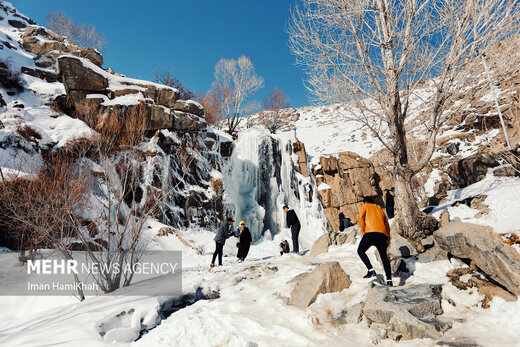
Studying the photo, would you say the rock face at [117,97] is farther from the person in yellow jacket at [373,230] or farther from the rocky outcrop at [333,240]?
the person in yellow jacket at [373,230]

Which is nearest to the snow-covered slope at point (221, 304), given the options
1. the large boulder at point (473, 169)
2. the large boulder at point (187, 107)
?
the large boulder at point (473, 169)

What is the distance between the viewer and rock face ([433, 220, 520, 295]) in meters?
2.91

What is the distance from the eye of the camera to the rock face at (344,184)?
58.3ft

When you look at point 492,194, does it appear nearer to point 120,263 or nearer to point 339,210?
point 120,263

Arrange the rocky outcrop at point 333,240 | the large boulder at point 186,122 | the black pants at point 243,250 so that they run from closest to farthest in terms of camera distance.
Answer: the rocky outcrop at point 333,240
the black pants at point 243,250
the large boulder at point 186,122

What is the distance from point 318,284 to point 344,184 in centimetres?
1539

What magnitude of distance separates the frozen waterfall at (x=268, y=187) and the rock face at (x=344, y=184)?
0.72 meters

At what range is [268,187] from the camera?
58.2 ft

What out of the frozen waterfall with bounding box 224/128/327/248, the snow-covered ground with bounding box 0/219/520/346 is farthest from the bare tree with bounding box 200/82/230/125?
the snow-covered ground with bounding box 0/219/520/346

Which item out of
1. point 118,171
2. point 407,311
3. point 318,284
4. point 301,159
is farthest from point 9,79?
point 407,311

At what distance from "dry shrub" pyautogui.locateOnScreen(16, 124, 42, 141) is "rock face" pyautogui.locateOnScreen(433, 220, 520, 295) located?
1356 centimetres

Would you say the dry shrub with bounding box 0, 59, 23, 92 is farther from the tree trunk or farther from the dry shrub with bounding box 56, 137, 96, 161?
the tree trunk

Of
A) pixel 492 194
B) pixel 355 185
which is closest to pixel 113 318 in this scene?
pixel 492 194

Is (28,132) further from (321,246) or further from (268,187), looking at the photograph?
(268,187)
